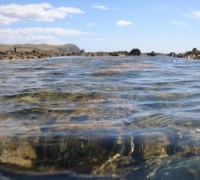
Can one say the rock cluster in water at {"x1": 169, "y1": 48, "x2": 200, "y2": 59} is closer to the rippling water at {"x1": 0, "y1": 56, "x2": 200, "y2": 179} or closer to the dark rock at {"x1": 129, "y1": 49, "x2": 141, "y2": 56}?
the dark rock at {"x1": 129, "y1": 49, "x2": 141, "y2": 56}

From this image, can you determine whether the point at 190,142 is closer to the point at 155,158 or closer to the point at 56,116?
the point at 155,158

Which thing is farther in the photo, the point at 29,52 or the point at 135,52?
the point at 29,52

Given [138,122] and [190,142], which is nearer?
[190,142]

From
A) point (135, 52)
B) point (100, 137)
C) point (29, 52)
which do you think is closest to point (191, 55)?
point (135, 52)

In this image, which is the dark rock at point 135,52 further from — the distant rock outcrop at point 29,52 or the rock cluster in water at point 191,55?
the distant rock outcrop at point 29,52

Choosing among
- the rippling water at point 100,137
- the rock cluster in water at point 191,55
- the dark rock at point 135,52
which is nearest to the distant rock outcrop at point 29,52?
the dark rock at point 135,52

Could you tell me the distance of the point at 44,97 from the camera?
8.70 meters

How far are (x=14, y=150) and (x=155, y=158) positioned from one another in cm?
176

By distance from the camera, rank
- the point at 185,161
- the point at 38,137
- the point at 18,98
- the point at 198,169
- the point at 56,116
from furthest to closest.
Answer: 1. the point at 18,98
2. the point at 56,116
3. the point at 38,137
4. the point at 185,161
5. the point at 198,169

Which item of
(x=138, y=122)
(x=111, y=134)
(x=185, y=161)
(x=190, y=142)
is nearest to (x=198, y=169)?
(x=185, y=161)

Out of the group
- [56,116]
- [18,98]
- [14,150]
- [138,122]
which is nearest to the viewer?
[14,150]

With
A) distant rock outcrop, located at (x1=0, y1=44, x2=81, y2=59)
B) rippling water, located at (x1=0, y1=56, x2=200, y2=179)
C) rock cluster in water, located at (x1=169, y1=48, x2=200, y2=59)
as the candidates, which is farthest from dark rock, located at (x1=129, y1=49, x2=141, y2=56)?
rippling water, located at (x1=0, y1=56, x2=200, y2=179)

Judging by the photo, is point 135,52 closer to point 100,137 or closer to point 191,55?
point 191,55

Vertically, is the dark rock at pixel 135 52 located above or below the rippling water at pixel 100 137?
above
